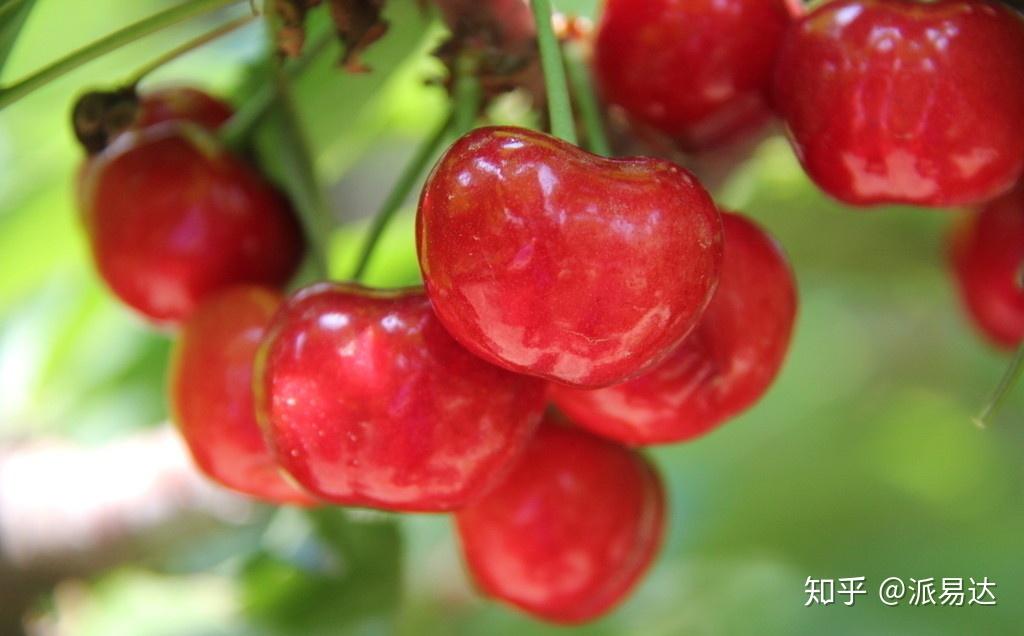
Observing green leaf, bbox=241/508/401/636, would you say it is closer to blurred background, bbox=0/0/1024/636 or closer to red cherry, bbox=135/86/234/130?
blurred background, bbox=0/0/1024/636

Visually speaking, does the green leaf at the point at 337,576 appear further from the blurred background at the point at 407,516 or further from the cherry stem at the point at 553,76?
the cherry stem at the point at 553,76

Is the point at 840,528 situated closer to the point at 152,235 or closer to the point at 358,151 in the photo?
the point at 358,151

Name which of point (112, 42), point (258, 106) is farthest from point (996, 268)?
point (112, 42)

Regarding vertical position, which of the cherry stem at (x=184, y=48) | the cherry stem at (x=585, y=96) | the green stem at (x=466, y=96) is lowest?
the cherry stem at (x=585, y=96)

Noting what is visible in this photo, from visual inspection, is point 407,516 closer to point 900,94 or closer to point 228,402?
point 228,402

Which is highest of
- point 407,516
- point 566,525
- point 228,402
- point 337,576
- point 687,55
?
point 687,55

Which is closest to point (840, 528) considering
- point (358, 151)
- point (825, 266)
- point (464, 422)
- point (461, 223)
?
point (825, 266)

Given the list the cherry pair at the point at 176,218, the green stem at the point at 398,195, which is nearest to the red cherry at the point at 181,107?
the cherry pair at the point at 176,218
